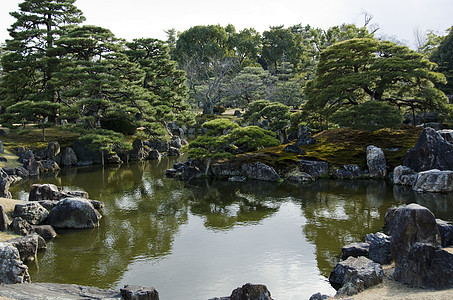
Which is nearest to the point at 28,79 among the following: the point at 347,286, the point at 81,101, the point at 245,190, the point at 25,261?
the point at 81,101

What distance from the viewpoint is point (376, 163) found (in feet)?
63.4

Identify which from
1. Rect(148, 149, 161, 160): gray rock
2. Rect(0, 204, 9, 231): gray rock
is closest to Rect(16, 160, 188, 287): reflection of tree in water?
Rect(0, 204, 9, 231): gray rock

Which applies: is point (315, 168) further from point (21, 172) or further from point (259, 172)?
point (21, 172)

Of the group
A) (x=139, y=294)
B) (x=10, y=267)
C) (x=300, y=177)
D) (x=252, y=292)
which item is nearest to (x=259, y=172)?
(x=300, y=177)

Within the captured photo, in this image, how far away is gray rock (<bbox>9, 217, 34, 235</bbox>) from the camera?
10.7 metres

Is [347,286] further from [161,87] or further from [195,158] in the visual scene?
[161,87]

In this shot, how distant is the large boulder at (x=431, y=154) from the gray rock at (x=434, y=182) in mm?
936

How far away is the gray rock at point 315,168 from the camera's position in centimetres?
1991

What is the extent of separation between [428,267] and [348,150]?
47.2 feet

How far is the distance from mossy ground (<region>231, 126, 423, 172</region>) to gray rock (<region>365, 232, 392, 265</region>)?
11366 millimetres

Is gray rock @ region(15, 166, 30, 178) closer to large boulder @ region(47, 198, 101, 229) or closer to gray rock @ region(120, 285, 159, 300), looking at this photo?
large boulder @ region(47, 198, 101, 229)

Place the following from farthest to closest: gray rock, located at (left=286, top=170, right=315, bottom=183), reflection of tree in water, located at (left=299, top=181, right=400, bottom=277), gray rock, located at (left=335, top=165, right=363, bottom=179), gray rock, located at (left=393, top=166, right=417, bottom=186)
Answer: gray rock, located at (left=335, top=165, right=363, bottom=179)
gray rock, located at (left=286, top=170, right=315, bottom=183)
gray rock, located at (left=393, top=166, right=417, bottom=186)
reflection of tree in water, located at (left=299, top=181, right=400, bottom=277)

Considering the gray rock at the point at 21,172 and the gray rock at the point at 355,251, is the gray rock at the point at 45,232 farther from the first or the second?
the gray rock at the point at 21,172

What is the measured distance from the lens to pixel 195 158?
20312 millimetres
